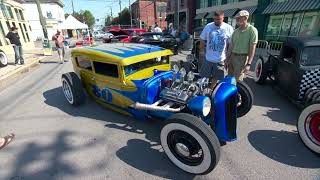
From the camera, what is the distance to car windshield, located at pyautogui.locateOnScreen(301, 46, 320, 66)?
13.6ft

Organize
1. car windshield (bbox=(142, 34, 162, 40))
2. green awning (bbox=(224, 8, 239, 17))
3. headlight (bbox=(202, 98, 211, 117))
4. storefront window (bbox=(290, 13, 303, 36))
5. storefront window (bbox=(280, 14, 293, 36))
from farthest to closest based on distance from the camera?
green awning (bbox=(224, 8, 239, 17)) < storefront window (bbox=(280, 14, 293, 36)) < storefront window (bbox=(290, 13, 303, 36)) < car windshield (bbox=(142, 34, 162, 40)) < headlight (bbox=(202, 98, 211, 117))

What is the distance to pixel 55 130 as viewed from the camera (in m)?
3.92

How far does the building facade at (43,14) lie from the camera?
1619 inches

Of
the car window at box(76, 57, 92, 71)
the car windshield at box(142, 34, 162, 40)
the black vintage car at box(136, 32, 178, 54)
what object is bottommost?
the black vintage car at box(136, 32, 178, 54)

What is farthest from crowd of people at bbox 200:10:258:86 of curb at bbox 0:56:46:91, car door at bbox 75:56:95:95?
curb at bbox 0:56:46:91

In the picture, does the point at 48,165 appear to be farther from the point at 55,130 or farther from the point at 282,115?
the point at 282,115

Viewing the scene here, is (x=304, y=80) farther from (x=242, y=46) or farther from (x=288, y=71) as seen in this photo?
(x=242, y=46)

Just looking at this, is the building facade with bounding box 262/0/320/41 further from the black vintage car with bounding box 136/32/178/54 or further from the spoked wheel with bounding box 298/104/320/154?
the spoked wheel with bounding box 298/104/320/154

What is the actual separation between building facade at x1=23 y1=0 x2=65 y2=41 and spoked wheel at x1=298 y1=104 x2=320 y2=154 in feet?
145

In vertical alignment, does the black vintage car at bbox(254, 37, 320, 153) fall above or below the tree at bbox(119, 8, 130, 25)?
below

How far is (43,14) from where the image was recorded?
3953 centimetres

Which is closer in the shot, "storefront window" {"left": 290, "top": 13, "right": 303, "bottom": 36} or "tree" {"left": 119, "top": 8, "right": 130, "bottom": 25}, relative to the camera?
"storefront window" {"left": 290, "top": 13, "right": 303, "bottom": 36}

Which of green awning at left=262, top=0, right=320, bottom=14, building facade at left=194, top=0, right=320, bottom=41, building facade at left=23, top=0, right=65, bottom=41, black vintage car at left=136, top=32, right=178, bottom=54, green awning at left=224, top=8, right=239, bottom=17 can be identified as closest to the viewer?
green awning at left=262, top=0, right=320, bottom=14

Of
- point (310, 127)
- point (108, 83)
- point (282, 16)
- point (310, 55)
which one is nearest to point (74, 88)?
point (108, 83)
